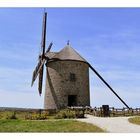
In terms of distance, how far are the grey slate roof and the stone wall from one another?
533 mm

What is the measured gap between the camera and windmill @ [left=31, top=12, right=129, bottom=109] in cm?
3962

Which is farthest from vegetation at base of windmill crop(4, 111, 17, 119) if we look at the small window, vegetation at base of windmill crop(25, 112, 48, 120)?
the small window

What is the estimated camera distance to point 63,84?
39594 millimetres

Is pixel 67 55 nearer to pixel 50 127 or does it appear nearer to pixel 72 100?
pixel 72 100

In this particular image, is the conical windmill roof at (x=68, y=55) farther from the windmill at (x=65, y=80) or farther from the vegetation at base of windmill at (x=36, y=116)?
the vegetation at base of windmill at (x=36, y=116)

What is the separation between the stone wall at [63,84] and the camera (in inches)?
1559

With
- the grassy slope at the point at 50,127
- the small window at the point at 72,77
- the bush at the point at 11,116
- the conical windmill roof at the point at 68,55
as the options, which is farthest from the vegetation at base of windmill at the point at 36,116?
the conical windmill roof at the point at 68,55

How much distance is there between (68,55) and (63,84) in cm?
328

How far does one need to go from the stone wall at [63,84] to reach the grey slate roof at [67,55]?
53 centimetres

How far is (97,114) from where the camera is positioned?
34.0 metres

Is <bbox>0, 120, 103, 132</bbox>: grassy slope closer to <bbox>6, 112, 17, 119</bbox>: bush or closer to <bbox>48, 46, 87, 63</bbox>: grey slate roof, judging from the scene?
<bbox>6, 112, 17, 119</bbox>: bush

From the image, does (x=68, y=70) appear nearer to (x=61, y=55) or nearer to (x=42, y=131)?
(x=61, y=55)
